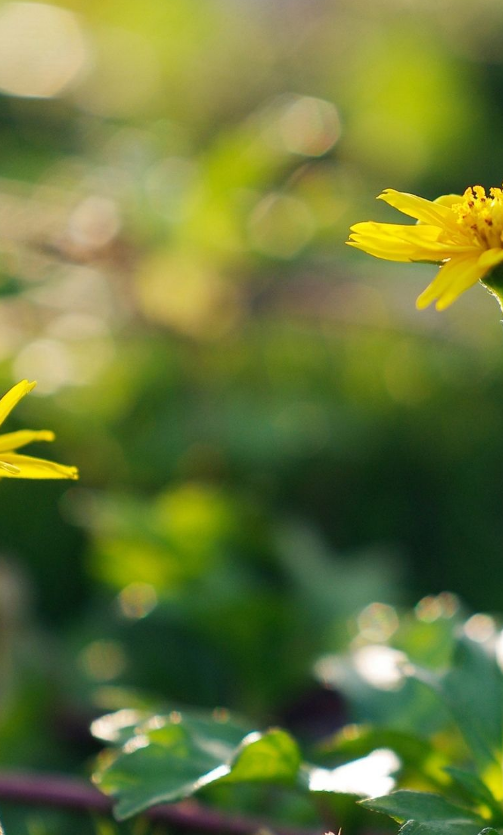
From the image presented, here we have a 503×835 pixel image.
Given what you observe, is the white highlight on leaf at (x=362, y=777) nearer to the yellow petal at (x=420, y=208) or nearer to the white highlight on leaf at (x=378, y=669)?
the white highlight on leaf at (x=378, y=669)

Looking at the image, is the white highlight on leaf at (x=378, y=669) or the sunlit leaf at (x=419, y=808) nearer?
the sunlit leaf at (x=419, y=808)

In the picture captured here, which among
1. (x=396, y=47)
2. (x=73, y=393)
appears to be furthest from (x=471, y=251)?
(x=396, y=47)

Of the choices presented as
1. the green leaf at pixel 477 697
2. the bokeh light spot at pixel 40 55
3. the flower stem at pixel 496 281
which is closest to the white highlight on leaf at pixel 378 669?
the green leaf at pixel 477 697

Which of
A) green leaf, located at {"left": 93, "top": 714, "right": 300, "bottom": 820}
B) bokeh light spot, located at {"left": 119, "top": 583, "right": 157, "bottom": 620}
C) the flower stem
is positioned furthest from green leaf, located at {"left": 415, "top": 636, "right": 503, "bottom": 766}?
bokeh light spot, located at {"left": 119, "top": 583, "right": 157, "bottom": 620}

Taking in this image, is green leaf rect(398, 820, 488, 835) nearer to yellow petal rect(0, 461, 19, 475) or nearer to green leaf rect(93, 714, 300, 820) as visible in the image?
green leaf rect(93, 714, 300, 820)

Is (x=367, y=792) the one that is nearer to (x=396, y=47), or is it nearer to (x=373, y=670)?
(x=373, y=670)

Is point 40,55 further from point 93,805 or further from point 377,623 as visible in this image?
point 93,805
